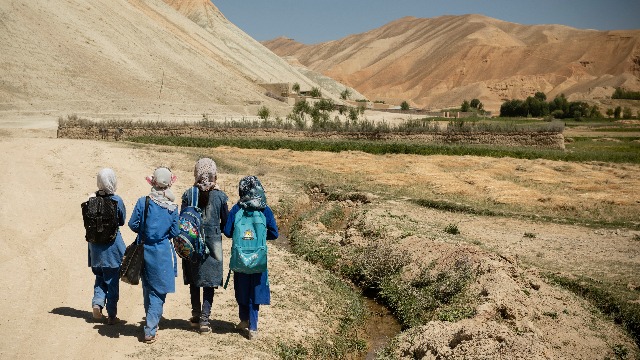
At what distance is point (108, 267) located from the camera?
737 cm

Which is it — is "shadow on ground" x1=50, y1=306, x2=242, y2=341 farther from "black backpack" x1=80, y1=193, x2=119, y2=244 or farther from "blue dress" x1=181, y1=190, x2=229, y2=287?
"black backpack" x1=80, y1=193, x2=119, y2=244

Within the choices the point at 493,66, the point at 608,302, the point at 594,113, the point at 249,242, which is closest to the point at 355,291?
the point at 608,302

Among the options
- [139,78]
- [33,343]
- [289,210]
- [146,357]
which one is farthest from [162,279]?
[139,78]

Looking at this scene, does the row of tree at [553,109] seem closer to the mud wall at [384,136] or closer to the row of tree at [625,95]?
the row of tree at [625,95]

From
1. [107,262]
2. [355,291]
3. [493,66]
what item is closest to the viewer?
[107,262]

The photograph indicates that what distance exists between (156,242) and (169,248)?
0.63ft

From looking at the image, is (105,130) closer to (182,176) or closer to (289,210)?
(182,176)

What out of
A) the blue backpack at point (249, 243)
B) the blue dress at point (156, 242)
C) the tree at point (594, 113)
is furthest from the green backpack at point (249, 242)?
the tree at point (594, 113)

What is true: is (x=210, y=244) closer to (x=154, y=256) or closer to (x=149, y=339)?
(x=154, y=256)

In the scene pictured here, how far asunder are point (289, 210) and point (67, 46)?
44095 mm

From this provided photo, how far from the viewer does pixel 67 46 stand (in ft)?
175

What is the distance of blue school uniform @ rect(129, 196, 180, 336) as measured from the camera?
22.9 ft

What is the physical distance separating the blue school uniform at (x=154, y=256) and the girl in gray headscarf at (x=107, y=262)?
1.75ft

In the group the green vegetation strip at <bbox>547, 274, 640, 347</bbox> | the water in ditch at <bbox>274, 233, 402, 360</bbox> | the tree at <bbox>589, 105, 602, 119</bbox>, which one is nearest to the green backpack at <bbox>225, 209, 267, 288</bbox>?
the water in ditch at <bbox>274, 233, 402, 360</bbox>
